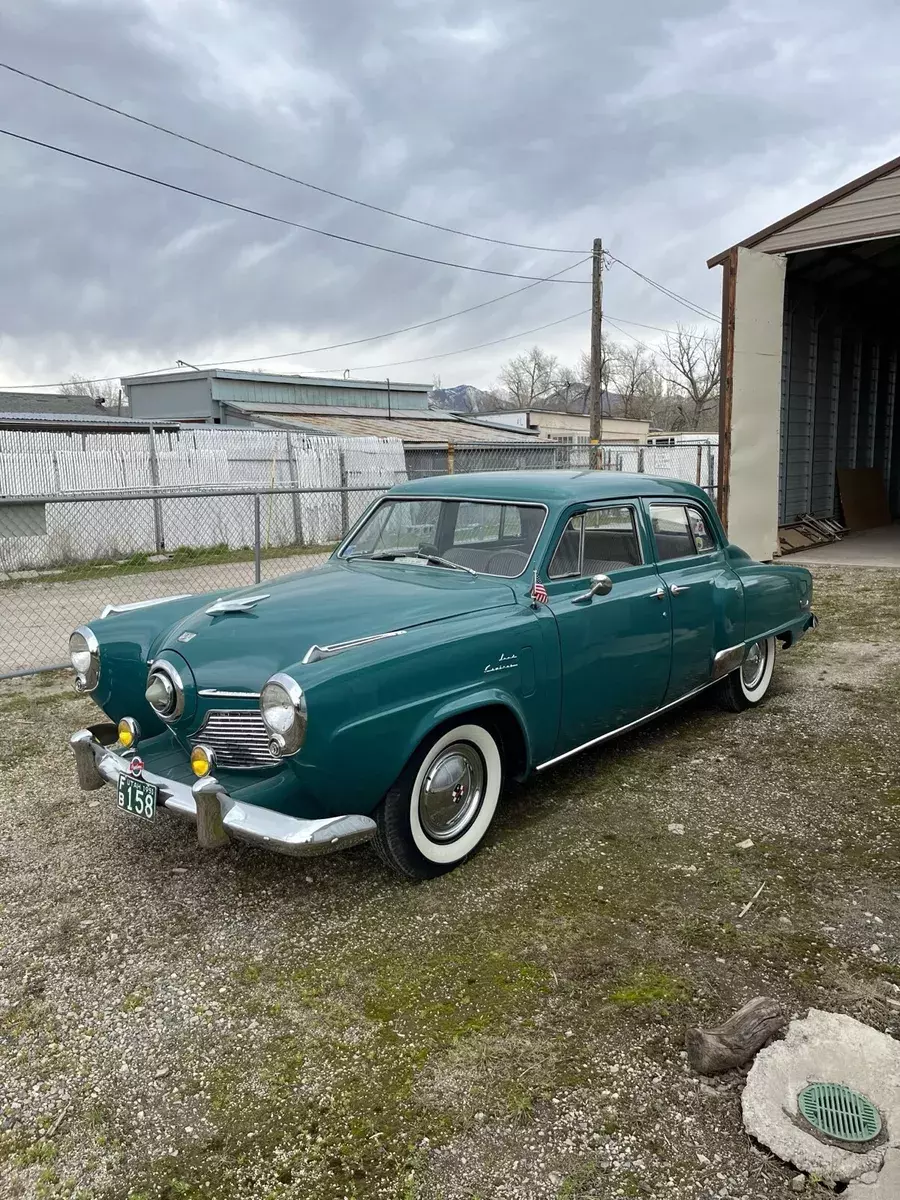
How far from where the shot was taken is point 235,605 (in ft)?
11.9

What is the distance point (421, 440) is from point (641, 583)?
20.0m

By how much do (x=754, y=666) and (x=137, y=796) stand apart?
403 cm

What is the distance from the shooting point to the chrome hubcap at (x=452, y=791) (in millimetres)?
3398

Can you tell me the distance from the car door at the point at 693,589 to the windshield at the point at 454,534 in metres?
0.97

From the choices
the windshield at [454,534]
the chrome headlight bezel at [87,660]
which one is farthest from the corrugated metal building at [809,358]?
the chrome headlight bezel at [87,660]

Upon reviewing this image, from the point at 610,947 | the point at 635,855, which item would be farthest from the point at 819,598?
the point at 610,947

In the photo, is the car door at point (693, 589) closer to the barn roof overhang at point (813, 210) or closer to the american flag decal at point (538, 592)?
the american flag decal at point (538, 592)

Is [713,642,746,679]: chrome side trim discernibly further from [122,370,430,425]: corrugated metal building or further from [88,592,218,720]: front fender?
[122,370,430,425]: corrugated metal building

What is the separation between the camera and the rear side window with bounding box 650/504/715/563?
188 inches

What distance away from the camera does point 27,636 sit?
27.4 ft

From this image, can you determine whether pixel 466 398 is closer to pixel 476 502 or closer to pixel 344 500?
pixel 344 500

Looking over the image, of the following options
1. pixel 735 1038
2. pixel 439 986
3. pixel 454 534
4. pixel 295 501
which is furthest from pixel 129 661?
pixel 295 501

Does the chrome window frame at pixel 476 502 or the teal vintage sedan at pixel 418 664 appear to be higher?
the chrome window frame at pixel 476 502

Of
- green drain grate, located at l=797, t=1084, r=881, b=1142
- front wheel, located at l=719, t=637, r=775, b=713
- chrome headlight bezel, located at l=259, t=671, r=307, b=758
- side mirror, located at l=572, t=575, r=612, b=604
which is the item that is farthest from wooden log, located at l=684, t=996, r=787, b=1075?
front wheel, located at l=719, t=637, r=775, b=713
